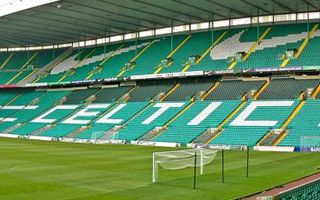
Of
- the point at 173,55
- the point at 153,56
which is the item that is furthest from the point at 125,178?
the point at 153,56

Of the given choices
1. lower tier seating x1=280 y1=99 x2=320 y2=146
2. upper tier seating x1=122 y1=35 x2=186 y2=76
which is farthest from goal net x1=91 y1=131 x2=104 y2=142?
lower tier seating x1=280 y1=99 x2=320 y2=146

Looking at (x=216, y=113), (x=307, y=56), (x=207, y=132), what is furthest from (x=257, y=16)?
(x=207, y=132)

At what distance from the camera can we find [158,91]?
4825 centimetres

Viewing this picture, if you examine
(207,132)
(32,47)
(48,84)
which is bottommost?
(207,132)

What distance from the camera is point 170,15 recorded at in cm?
4588

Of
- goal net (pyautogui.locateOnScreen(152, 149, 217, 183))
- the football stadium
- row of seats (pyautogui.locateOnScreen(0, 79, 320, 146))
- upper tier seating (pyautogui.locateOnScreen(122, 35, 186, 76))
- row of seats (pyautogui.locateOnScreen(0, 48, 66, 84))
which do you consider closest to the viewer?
goal net (pyautogui.locateOnScreen(152, 149, 217, 183))

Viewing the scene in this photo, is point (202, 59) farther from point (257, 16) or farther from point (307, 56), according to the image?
point (307, 56)

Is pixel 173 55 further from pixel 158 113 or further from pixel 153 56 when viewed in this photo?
pixel 158 113

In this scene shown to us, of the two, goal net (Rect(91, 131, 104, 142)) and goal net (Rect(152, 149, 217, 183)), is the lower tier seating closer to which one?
goal net (Rect(152, 149, 217, 183))

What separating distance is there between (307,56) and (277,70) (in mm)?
2925

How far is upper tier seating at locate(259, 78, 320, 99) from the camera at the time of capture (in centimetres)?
3875

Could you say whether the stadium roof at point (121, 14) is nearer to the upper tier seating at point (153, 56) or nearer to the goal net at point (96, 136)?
the upper tier seating at point (153, 56)

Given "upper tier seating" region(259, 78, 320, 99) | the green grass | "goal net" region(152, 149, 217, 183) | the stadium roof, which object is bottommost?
the green grass

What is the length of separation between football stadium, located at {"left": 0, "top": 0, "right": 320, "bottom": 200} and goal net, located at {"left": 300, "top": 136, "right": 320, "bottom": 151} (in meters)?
0.07
